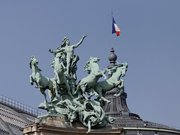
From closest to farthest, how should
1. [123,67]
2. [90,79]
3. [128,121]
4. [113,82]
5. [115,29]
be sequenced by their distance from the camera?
[90,79] → [113,82] → [123,67] → [115,29] → [128,121]

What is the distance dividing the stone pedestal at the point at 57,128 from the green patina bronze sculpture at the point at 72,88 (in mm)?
325

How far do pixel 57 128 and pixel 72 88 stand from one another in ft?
10.2

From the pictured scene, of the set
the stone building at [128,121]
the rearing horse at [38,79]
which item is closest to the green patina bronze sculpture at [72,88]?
the rearing horse at [38,79]

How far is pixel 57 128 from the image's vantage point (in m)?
41.2

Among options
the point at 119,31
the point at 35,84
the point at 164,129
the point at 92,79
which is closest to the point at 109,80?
the point at 92,79

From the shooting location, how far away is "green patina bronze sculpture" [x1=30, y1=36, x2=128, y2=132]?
4197 centimetres

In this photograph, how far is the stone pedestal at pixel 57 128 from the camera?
4069 cm

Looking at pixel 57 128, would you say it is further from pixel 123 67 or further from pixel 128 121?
pixel 128 121

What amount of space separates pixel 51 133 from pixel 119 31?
20.6 m

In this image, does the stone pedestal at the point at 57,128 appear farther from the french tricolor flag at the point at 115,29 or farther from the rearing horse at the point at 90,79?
the french tricolor flag at the point at 115,29

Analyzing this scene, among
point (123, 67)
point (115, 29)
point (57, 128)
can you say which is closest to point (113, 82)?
point (123, 67)

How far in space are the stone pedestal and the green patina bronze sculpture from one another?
325 mm

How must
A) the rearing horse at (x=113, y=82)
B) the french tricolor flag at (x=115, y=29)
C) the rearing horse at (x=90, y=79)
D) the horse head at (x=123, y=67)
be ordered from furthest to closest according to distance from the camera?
the french tricolor flag at (x=115, y=29) → the horse head at (x=123, y=67) → the rearing horse at (x=113, y=82) → the rearing horse at (x=90, y=79)

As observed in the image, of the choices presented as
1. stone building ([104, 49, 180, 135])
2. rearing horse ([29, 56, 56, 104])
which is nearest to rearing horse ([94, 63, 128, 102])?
rearing horse ([29, 56, 56, 104])
